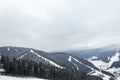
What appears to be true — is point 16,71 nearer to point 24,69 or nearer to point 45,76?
point 24,69

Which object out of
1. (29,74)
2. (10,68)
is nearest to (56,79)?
(29,74)

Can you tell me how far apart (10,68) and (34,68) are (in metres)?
24.3

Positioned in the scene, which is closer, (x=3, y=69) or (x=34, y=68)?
(x=3, y=69)

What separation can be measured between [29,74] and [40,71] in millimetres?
18408

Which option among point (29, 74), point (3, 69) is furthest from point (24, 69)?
point (3, 69)

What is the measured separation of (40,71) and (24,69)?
1851 cm

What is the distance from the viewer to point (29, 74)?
179375 mm

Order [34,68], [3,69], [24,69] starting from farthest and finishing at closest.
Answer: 1. [34,68]
2. [24,69]
3. [3,69]

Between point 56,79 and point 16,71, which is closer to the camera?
point 16,71

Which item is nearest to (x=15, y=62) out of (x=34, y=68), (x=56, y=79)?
(x=34, y=68)

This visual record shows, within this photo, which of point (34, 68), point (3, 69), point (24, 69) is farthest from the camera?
point (34, 68)

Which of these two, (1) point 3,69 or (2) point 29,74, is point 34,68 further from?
(1) point 3,69

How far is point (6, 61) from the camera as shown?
6870 inches

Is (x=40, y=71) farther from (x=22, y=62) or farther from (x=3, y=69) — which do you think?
(x=3, y=69)
